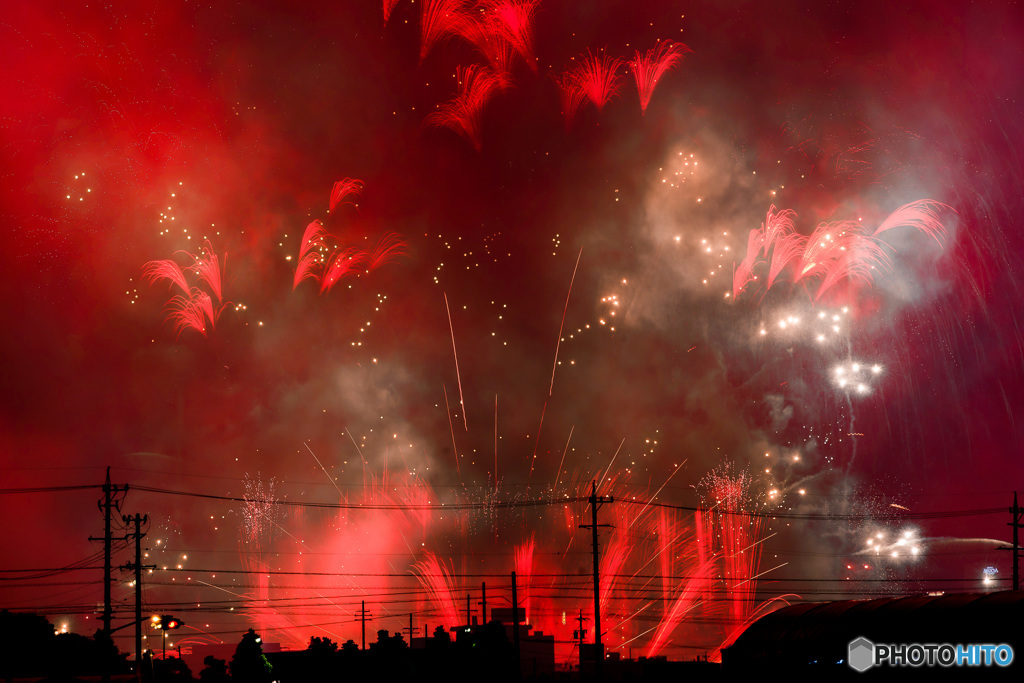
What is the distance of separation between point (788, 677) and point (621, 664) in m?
27.5

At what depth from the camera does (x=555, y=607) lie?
95000 millimetres

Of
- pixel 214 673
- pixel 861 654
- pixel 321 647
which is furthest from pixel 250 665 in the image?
pixel 861 654

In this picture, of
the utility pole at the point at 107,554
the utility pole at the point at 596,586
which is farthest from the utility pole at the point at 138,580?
the utility pole at the point at 596,586

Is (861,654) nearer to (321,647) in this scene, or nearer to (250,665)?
(250,665)

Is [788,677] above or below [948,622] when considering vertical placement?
below

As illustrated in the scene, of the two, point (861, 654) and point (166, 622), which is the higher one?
point (166, 622)

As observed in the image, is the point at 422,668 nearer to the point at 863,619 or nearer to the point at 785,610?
the point at 785,610

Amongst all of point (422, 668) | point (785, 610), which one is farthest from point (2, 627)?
point (785, 610)

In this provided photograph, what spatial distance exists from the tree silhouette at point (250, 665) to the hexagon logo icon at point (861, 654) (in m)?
29.8

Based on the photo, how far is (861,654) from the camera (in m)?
35.8

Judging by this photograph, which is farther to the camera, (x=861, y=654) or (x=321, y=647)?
(x=321, y=647)

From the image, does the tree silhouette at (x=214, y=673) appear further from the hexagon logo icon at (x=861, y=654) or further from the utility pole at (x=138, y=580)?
the hexagon logo icon at (x=861, y=654)

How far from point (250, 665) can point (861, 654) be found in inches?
1220

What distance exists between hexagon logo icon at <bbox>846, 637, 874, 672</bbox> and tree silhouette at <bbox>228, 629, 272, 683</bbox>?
97.8 feet
